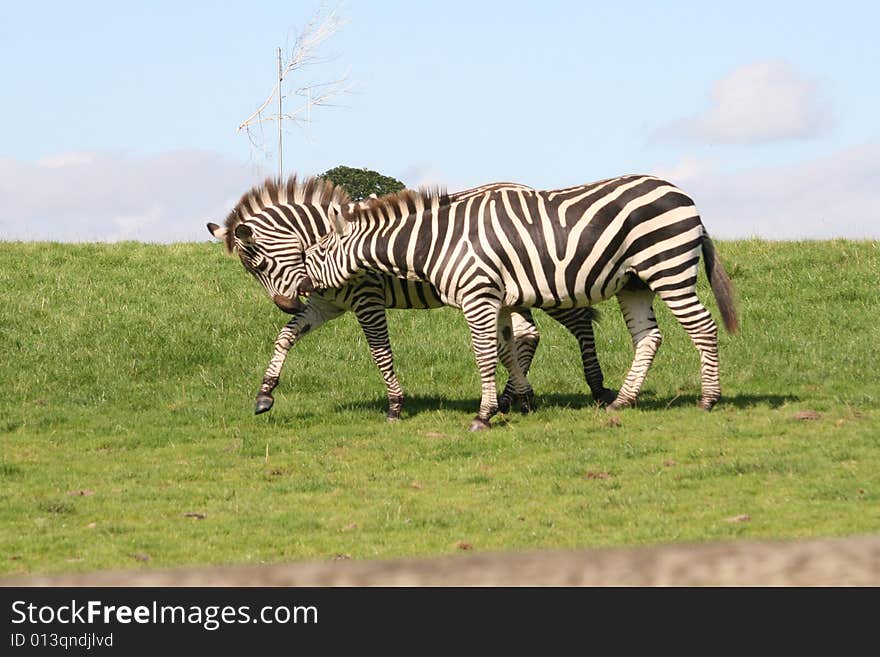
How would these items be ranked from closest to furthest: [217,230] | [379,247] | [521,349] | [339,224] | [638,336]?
[379,247] < [638,336] < [339,224] < [217,230] < [521,349]

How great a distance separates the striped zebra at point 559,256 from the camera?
1284 centimetres

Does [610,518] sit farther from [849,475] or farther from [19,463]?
[19,463]

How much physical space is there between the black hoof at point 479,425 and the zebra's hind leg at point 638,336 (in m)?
1.57

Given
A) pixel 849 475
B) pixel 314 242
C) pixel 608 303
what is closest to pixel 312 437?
pixel 314 242

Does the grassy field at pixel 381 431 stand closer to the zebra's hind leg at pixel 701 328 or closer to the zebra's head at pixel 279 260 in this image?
the zebra's hind leg at pixel 701 328

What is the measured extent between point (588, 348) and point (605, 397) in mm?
647

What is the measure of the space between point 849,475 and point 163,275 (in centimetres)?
1471

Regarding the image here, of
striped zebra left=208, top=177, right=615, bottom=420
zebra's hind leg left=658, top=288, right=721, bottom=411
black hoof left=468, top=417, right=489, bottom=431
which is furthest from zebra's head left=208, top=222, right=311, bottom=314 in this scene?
zebra's hind leg left=658, top=288, right=721, bottom=411

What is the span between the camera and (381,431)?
13195mm

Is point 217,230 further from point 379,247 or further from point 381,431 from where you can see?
point 381,431

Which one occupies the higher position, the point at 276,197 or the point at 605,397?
the point at 276,197

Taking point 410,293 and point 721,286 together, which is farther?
point 410,293

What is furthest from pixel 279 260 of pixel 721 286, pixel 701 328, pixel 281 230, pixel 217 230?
pixel 721 286
